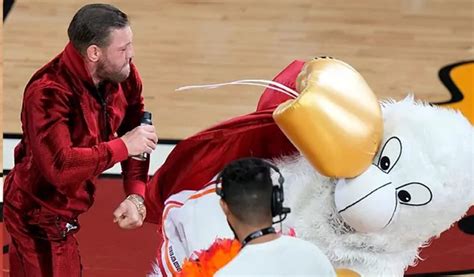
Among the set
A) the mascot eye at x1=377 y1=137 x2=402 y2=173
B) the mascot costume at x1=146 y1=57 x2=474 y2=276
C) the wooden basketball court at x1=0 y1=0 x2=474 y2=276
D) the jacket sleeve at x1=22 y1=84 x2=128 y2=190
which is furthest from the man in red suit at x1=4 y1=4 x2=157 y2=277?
the wooden basketball court at x1=0 y1=0 x2=474 y2=276

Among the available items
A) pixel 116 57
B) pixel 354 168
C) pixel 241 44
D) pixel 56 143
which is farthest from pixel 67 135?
pixel 241 44

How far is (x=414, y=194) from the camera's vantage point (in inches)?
90.9

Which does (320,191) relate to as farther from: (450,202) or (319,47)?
(319,47)

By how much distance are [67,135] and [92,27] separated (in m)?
0.30

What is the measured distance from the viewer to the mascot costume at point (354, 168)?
228 centimetres

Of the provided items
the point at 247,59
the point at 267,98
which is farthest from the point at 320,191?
the point at 247,59

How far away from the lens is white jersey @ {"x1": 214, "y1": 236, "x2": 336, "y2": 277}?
1.88 metres

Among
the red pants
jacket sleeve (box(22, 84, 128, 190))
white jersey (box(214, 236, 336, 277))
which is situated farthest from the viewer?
the red pants

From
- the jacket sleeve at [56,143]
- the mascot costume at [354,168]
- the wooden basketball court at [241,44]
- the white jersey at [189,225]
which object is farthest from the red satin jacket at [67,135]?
the wooden basketball court at [241,44]

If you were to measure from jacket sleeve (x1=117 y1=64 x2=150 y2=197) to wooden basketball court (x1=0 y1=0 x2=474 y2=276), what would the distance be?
1461 mm

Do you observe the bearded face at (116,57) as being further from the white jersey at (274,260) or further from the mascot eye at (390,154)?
the white jersey at (274,260)

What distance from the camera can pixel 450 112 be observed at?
93.8 inches

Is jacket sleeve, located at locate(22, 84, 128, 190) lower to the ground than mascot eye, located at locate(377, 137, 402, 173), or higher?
lower

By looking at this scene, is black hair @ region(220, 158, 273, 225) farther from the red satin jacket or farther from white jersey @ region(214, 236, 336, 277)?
the red satin jacket
